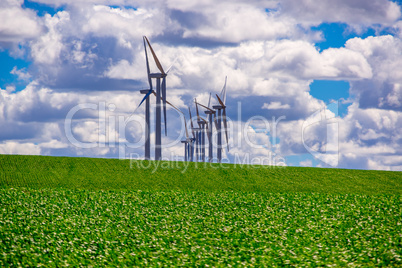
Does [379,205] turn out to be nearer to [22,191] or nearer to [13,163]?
[22,191]

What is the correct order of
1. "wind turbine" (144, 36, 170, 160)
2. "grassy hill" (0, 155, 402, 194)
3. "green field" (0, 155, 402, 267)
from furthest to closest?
"wind turbine" (144, 36, 170, 160) → "grassy hill" (0, 155, 402, 194) → "green field" (0, 155, 402, 267)

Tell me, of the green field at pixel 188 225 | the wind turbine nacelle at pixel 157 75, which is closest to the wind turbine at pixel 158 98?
the wind turbine nacelle at pixel 157 75

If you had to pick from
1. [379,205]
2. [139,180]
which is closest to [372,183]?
[379,205]

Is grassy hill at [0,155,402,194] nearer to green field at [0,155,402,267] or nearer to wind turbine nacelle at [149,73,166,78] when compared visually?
green field at [0,155,402,267]

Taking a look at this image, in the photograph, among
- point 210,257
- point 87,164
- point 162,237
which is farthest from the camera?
point 87,164

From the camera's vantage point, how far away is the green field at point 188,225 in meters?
24.1

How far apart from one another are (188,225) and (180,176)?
30.7m

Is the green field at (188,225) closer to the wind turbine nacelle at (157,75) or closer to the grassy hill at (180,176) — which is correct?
the grassy hill at (180,176)

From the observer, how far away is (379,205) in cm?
4106

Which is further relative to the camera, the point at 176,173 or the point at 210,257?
the point at 176,173

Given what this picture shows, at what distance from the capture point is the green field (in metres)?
24.1

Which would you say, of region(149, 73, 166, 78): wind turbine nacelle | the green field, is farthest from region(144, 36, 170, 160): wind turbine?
the green field

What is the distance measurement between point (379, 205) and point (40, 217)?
29218 mm

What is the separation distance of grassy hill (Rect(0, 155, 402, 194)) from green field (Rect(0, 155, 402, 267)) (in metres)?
0.41
